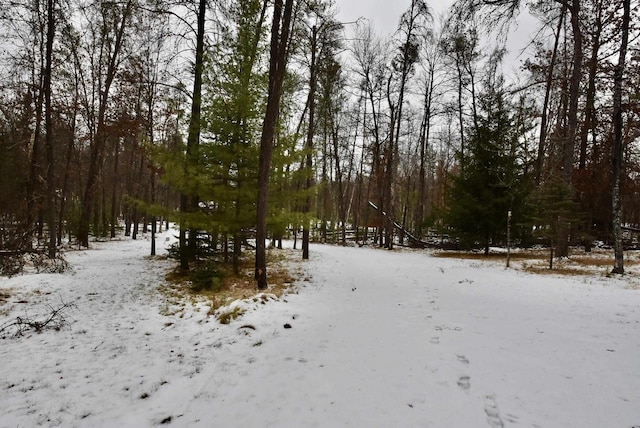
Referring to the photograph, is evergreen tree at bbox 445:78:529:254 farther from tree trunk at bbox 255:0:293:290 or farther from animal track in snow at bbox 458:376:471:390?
animal track in snow at bbox 458:376:471:390

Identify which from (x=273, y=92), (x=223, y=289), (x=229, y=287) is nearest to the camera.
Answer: (x=273, y=92)

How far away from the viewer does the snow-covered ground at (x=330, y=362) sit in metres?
2.77

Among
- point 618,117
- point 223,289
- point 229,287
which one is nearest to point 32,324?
point 223,289

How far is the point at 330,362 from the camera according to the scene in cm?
380

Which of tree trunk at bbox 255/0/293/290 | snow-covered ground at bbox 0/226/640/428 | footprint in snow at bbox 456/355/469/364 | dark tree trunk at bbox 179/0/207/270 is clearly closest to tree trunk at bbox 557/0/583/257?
snow-covered ground at bbox 0/226/640/428

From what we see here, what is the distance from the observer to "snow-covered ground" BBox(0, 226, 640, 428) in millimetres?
2771

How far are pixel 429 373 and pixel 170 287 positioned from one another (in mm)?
6592

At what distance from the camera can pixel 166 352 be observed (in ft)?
13.4

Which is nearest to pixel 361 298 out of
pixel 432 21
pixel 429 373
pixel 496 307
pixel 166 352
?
pixel 496 307

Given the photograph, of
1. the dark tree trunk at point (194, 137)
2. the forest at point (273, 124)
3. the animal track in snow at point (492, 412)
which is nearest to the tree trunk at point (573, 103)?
the forest at point (273, 124)

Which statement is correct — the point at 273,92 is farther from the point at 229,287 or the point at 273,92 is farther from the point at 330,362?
the point at 330,362

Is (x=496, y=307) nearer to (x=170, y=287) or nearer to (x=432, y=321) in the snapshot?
(x=432, y=321)

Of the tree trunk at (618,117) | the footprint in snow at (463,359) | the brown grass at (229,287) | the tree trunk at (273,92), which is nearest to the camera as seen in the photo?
the footprint in snow at (463,359)

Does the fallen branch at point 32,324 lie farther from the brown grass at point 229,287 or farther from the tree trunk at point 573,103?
the tree trunk at point 573,103
